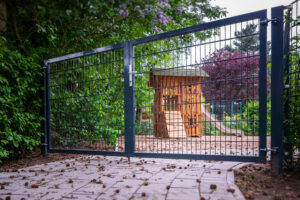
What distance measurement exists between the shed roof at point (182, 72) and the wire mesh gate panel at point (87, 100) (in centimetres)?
74

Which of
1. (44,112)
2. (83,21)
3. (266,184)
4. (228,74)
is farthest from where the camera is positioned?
(44,112)

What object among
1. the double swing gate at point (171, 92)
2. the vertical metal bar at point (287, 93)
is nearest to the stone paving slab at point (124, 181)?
the double swing gate at point (171, 92)

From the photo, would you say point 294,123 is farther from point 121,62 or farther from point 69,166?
point 69,166

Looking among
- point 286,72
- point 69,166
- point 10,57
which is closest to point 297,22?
point 286,72

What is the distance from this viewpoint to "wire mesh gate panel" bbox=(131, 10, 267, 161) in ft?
10.2

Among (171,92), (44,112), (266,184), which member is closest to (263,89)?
(266,184)

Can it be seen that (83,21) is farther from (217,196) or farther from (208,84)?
(217,196)

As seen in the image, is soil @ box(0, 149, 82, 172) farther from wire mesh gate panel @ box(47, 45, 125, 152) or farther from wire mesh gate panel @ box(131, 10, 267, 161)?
wire mesh gate panel @ box(131, 10, 267, 161)

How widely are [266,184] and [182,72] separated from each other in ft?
6.11

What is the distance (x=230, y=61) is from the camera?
3.46 meters

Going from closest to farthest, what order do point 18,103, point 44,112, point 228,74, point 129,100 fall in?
point 228,74, point 129,100, point 18,103, point 44,112

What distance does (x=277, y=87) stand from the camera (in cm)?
290

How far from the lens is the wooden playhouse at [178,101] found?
12.0 ft

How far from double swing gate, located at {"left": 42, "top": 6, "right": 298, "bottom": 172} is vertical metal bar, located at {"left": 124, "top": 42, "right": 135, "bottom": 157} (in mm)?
16
